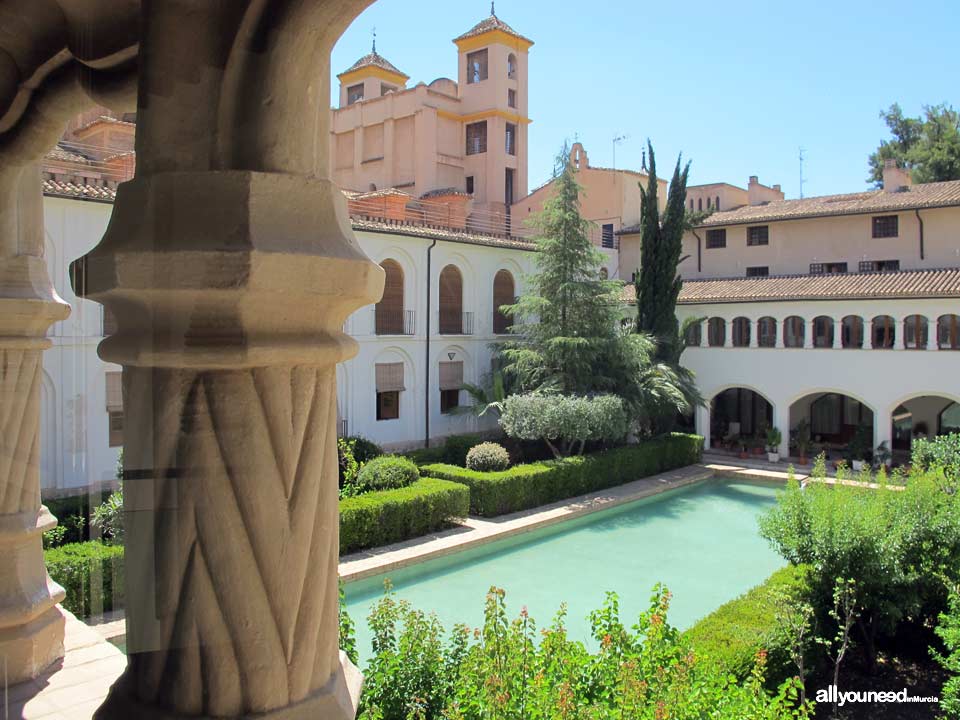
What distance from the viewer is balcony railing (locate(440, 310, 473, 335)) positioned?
20.5 metres

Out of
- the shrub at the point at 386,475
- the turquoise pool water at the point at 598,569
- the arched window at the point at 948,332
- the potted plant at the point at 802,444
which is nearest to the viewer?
the turquoise pool water at the point at 598,569

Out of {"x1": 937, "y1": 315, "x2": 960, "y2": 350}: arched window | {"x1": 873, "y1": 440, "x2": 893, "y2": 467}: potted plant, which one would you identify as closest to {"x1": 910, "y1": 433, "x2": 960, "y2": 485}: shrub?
{"x1": 873, "y1": 440, "x2": 893, "y2": 467}: potted plant

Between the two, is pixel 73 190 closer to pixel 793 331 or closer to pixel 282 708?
pixel 282 708

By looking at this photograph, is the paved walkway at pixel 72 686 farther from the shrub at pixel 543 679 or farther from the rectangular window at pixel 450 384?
the rectangular window at pixel 450 384

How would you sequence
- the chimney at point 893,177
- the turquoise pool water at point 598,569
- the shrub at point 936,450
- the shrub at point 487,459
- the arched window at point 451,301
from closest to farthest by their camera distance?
the turquoise pool water at point 598,569
the shrub at point 936,450
the shrub at point 487,459
the arched window at point 451,301
the chimney at point 893,177

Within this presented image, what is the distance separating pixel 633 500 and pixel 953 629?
10239 millimetres

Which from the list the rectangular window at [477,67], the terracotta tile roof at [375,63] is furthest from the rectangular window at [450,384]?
the terracotta tile roof at [375,63]

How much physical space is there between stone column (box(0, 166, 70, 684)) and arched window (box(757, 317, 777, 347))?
19.3 metres

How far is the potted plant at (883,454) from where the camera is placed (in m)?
18.7

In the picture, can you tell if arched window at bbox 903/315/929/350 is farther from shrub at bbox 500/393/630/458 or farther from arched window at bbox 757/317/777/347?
shrub at bbox 500/393/630/458

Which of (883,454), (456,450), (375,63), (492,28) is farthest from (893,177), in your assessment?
(375,63)

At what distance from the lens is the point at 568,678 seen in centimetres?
441

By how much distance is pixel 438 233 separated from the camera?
19984mm

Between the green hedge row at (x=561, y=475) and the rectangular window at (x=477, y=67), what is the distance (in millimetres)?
17533
